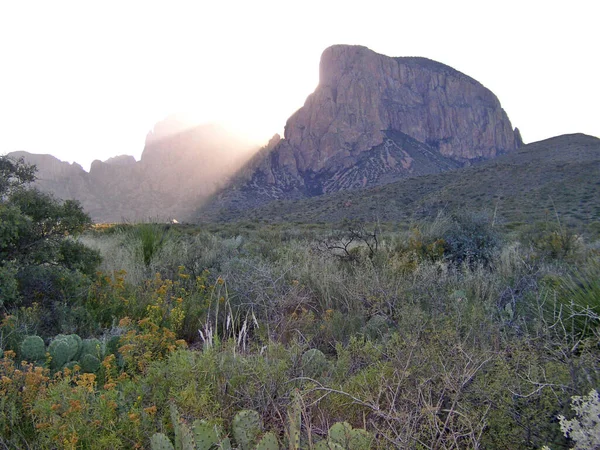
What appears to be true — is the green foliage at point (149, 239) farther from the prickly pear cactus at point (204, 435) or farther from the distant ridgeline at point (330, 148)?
the distant ridgeline at point (330, 148)

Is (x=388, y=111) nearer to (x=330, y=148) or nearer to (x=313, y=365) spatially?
(x=330, y=148)

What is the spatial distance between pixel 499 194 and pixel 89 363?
35.3 meters

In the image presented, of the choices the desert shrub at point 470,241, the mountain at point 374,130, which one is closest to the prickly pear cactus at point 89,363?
the desert shrub at point 470,241

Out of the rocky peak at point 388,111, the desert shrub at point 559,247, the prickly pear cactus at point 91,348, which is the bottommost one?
the prickly pear cactus at point 91,348

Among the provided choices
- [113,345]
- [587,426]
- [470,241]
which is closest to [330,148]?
[470,241]

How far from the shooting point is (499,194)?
33938 mm

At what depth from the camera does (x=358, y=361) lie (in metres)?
3.20

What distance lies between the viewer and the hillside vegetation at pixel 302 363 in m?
2.18

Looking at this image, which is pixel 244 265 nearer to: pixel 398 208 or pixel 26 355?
pixel 26 355

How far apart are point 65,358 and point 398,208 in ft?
119

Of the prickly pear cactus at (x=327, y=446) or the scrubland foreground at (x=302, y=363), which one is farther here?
the scrubland foreground at (x=302, y=363)

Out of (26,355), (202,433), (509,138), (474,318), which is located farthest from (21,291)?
(509,138)

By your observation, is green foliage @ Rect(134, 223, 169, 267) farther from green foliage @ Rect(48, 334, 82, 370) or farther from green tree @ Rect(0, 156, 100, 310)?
green foliage @ Rect(48, 334, 82, 370)

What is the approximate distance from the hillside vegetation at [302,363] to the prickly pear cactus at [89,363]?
1 cm
